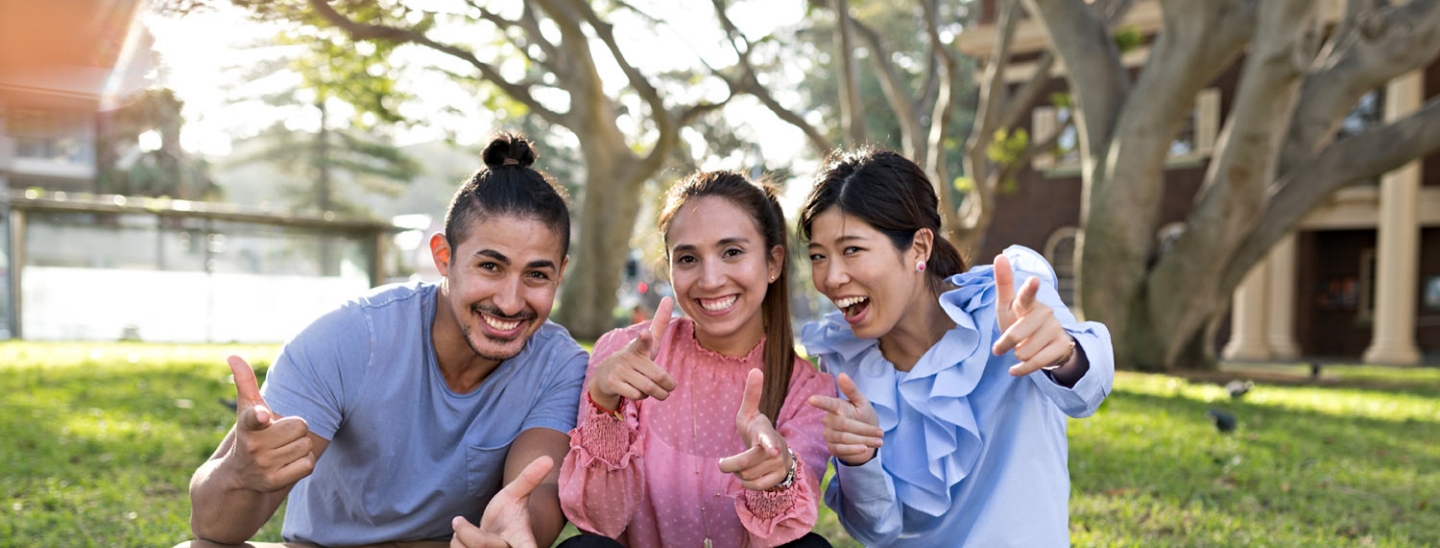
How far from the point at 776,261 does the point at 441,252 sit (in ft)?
3.23

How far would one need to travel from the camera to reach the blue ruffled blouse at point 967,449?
9.64 feet

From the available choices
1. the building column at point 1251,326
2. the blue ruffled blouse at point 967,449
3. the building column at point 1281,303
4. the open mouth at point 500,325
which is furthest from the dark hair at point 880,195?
the building column at point 1281,303

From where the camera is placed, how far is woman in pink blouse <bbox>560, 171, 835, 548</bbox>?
9.39 feet

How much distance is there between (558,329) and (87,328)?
15127 mm

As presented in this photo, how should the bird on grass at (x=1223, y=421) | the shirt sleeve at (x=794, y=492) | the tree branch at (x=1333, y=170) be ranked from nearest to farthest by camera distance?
the shirt sleeve at (x=794, y=492), the bird on grass at (x=1223, y=421), the tree branch at (x=1333, y=170)

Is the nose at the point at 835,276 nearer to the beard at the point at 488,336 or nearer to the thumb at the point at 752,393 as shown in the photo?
the thumb at the point at 752,393

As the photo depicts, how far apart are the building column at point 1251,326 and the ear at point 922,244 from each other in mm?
16794

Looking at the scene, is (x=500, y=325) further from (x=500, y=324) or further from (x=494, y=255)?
(x=494, y=255)

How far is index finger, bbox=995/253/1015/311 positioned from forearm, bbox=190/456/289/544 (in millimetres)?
1879

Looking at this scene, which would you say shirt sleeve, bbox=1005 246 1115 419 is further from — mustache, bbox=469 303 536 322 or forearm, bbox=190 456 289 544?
forearm, bbox=190 456 289 544

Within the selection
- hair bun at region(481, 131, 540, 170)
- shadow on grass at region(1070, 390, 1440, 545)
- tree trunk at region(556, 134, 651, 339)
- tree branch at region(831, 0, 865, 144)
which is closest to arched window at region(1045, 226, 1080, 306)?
tree branch at region(831, 0, 865, 144)

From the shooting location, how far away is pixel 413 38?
10883mm

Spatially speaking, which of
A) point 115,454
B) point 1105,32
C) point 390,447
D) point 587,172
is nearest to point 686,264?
point 390,447

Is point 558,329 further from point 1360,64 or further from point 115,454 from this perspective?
point 1360,64
